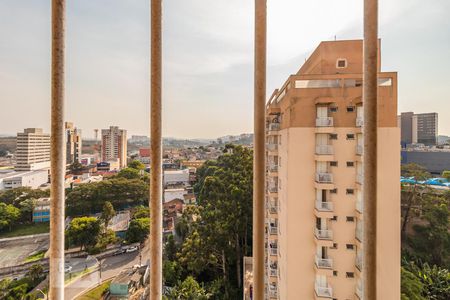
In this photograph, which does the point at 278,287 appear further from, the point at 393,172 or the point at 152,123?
the point at 152,123

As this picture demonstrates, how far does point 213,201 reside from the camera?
9.28 m

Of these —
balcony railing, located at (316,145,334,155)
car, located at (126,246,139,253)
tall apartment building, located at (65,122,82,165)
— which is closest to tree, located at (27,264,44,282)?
car, located at (126,246,139,253)

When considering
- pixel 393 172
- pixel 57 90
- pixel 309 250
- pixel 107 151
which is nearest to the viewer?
pixel 57 90

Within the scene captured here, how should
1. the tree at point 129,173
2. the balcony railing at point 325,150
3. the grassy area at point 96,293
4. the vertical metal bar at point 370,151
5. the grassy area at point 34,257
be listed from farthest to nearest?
the tree at point 129,173 → the grassy area at point 34,257 → the grassy area at point 96,293 → the balcony railing at point 325,150 → the vertical metal bar at point 370,151

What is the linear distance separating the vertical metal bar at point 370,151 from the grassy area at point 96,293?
9787 millimetres

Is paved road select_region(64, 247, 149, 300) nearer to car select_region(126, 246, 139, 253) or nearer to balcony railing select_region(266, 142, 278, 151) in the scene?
car select_region(126, 246, 139, 253)

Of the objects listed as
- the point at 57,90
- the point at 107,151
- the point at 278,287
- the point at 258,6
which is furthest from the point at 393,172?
the point at 107,151

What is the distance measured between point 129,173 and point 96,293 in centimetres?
419

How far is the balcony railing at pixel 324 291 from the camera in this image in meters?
4.81

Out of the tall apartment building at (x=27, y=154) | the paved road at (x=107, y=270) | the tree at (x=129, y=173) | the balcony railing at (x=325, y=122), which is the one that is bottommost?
the paved road at (x=107, y=270)

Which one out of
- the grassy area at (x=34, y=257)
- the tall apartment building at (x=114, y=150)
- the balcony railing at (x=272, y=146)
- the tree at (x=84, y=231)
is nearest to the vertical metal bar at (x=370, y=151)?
the balcony railing at (x=272, y=146)

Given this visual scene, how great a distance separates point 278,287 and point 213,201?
4.19 m

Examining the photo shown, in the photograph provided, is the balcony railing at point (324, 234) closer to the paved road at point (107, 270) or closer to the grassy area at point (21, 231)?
the paved road at point (107, 270)

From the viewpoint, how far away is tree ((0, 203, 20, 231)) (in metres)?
7.40
